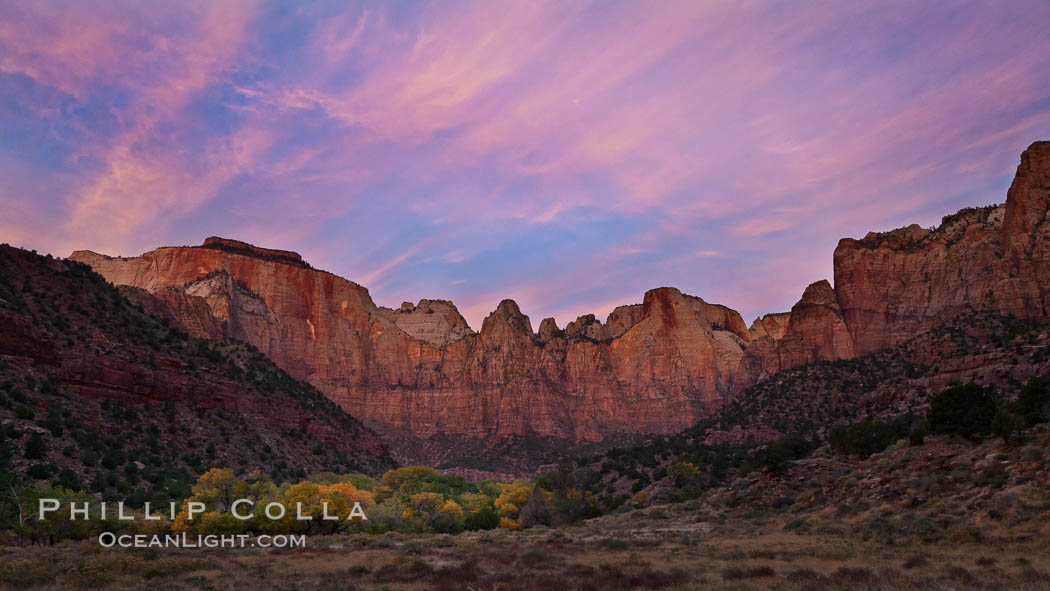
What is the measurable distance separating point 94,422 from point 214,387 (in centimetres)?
1690

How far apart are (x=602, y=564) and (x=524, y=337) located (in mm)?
→ 147098

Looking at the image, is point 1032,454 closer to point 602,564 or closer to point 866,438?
point 866,438

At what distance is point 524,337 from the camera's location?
169625mm

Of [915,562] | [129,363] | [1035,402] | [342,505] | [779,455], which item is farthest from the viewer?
[129,363]

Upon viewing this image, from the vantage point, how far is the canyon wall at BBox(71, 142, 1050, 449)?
306 ft

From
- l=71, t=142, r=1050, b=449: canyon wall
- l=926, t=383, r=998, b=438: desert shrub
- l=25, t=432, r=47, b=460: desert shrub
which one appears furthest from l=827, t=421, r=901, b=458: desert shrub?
l=25, t=432, r=47, b=460: desert shrub

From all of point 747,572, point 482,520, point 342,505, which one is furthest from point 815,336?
point 747,572

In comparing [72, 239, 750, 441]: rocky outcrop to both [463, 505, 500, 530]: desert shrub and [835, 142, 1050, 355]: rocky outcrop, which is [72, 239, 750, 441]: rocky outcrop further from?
[463, 505, 500, 530]: desert shrub

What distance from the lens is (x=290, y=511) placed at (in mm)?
38438

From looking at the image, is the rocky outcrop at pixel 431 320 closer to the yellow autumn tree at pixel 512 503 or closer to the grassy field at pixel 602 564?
the yellow autumn tree at pixel 512 503

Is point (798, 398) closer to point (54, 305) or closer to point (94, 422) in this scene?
point (94, 422)

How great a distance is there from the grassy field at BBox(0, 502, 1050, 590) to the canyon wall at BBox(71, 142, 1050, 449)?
2830 inches

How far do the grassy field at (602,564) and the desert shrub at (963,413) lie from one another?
37.9 ft

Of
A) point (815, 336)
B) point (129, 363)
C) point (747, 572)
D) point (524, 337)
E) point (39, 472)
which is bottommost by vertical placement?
point (747, 572)
